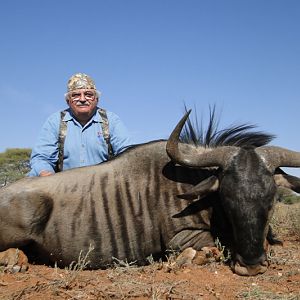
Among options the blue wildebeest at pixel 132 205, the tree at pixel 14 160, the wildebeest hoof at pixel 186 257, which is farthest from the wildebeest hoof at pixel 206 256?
the tree at pixel 14 160

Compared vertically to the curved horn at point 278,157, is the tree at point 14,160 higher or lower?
lower

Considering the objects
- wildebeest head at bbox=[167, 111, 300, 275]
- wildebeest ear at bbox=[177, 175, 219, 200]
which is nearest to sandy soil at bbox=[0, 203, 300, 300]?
wildebeest head at bbox=[167, 111, 300, 275]

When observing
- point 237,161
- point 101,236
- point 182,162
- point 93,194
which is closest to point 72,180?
point 93,194

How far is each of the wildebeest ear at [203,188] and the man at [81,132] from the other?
1.90 metres

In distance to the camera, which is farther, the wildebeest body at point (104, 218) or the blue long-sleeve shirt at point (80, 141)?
the blue long-sleeve shirt at point (80, 141)

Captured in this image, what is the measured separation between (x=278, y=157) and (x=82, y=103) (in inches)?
109

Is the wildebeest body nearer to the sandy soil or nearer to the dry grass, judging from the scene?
the sandy soil

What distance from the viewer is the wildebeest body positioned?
435cm

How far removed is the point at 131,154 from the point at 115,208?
562 millimetres

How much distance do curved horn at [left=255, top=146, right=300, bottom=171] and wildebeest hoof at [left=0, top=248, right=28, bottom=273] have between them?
219 cm

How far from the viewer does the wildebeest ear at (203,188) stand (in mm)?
4082

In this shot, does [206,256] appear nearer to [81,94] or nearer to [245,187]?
[245,187]

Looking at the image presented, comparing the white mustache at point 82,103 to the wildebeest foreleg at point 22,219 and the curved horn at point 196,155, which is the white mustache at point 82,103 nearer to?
the wildebeest foreleg at point 22,219

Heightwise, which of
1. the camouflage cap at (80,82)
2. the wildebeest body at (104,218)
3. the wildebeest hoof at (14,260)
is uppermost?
the camouflage cap at (80,82)
